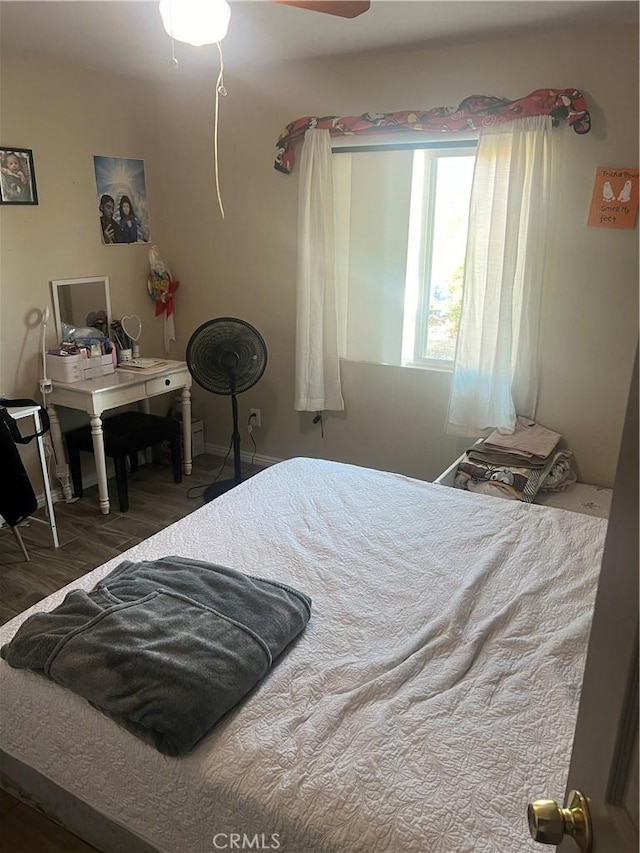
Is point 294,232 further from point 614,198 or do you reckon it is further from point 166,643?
point 166,643

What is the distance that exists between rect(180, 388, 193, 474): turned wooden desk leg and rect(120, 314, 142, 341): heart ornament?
507 millimetres

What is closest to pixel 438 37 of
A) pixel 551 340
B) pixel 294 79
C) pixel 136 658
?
pixel 294 79

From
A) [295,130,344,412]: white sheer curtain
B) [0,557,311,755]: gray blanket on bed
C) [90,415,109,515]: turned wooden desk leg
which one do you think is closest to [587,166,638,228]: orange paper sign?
[295,130,344,412]: white sheer curtain

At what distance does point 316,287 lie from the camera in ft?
11.5

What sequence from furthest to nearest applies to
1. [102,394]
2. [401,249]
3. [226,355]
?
[226,355]
[401,249]
[102,394]

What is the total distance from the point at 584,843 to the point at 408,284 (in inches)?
120

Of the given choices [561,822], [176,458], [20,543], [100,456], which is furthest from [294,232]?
[561,822]

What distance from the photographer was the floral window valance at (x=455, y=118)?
106 inches

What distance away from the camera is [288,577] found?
1.83 m

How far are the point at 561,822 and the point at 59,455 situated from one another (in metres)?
3.37

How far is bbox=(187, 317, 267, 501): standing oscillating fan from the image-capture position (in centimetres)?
348

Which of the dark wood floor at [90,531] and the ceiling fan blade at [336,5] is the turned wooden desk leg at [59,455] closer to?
the dark wood floor at [90,531]

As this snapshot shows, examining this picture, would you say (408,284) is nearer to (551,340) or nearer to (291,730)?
(551,340)

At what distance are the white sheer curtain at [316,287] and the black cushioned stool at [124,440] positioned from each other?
0.83m
